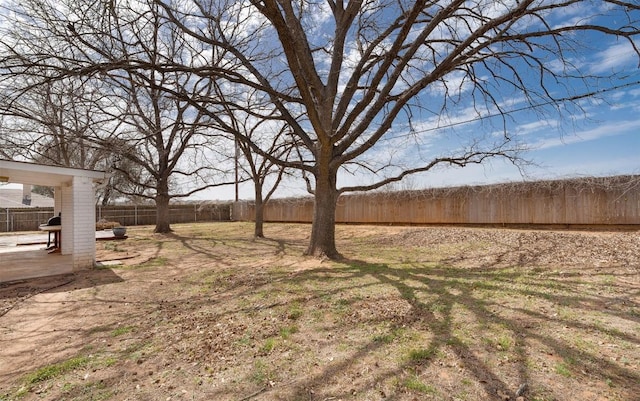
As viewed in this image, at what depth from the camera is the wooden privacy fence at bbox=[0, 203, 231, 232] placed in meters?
19.2

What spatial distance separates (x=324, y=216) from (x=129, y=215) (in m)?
21.3

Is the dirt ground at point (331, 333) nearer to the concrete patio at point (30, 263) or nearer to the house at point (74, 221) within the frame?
the house at point (74, 221)

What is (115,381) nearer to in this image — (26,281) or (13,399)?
(13,399)

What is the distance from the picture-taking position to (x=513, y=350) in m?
2.91

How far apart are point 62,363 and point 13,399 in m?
0.54

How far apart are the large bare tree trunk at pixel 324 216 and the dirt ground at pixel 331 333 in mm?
971

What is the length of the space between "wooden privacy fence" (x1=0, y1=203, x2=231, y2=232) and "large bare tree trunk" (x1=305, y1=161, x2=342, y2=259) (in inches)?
774

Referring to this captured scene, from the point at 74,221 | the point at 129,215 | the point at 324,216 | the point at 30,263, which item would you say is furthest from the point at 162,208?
the point at 324,216

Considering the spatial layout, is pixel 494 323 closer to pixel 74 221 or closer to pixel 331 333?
pixel 331 333

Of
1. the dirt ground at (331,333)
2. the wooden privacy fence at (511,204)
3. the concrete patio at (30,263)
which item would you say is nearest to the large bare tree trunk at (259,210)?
the wooden privacy fence at (511,204)

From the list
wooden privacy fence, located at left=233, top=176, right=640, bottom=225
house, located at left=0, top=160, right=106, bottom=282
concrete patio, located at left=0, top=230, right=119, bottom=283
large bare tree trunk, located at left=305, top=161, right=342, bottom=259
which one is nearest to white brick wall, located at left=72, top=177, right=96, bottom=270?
house, located at left=0, top=160, right=106, bottom=282

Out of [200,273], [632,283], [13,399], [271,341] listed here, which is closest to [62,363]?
[13,399]

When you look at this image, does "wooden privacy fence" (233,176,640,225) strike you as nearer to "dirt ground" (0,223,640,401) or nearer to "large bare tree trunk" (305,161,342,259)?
"dirt ground" (0,223,640,401)

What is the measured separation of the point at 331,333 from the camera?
344 cm
